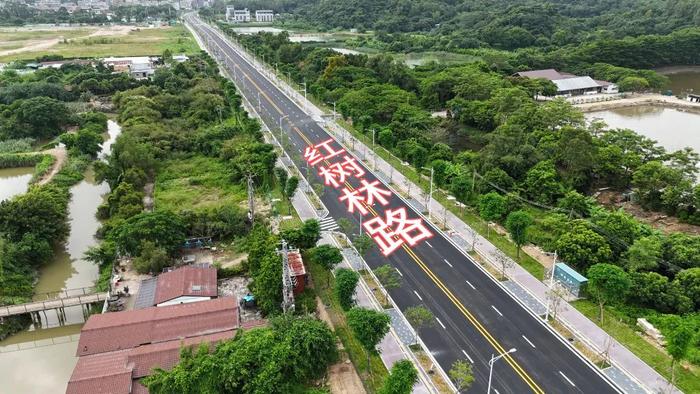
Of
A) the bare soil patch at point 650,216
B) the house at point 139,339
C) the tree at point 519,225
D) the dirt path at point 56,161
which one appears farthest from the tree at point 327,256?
the dirt path at point 56,161

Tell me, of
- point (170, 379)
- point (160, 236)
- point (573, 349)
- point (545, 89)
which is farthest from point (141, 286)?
point (545, 89)

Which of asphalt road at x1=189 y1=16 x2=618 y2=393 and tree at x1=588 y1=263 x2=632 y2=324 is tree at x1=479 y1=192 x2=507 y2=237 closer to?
asphalt road at x1=189 y1=16 x2=618 y2=393

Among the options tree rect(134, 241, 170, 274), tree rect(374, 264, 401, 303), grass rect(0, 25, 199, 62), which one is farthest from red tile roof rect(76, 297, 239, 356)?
grass rect(0, 25, 199, 62)

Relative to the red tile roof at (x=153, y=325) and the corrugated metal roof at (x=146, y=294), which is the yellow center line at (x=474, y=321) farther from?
the corrugated metal roof at (x=146, y=294)

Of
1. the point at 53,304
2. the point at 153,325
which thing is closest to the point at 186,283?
the point at 153,325

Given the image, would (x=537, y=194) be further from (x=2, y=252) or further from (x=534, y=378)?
(x=2, y=252)

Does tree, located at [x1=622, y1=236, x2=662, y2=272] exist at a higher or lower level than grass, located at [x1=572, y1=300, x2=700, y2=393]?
higher
